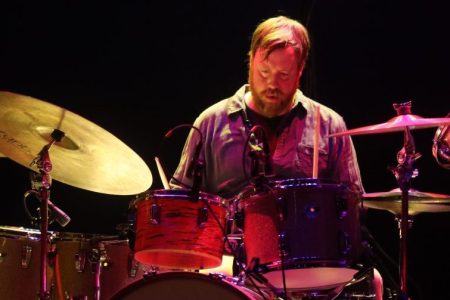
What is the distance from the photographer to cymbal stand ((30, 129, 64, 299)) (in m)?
2.80

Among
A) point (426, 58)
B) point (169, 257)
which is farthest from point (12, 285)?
point (426, 58)

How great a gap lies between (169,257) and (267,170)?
0.50 metres

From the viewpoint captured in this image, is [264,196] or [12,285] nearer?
[264,196]

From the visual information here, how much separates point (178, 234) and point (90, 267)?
3.48ft

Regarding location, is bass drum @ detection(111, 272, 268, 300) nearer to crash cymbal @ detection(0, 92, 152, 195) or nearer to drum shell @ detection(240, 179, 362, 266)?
drum shell @ detection(240, 179, 362, 266)

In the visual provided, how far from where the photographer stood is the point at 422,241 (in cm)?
418

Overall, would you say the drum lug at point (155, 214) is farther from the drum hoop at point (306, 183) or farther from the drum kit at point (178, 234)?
the drum hoop at point (306, 183)

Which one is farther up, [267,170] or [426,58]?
[426,58]

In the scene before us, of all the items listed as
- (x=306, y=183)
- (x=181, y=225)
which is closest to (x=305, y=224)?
(x=306, y=183)

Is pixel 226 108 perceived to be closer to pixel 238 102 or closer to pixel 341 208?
pixel 238 102

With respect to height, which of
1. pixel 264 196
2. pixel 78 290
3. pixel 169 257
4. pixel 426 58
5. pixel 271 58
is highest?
pixel 426 58

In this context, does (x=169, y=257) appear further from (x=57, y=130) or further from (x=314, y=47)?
(x=314, y=47)

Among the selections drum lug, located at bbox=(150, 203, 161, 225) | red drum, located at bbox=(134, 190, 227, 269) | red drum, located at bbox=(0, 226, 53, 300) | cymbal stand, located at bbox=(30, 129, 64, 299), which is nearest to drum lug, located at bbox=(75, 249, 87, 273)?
red drum, located at bbox=(0, 226, 53, 300)

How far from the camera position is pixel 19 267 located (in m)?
2.95
